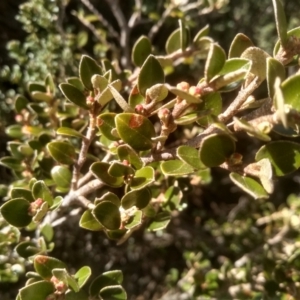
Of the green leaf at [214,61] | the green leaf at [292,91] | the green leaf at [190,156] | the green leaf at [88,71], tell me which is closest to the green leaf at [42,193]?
the green leaf at [88,71]

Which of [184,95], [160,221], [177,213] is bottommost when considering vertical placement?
[177,213]

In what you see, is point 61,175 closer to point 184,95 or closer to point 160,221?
point 160,221

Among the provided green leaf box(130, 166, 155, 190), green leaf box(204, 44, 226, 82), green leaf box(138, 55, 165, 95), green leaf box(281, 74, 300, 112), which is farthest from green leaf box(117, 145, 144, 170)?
green leaf box(281, 74, 300, 112)

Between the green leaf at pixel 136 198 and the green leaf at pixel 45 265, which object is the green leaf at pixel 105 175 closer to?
the green leaf at pixel 136 198

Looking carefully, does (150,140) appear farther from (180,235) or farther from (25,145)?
(180,235)

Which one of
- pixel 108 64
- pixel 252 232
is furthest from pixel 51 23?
pixel 252 232

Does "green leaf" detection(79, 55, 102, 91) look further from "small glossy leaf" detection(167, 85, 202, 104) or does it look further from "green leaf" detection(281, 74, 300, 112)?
"green leaf" detection(281, 74, 300, 112)

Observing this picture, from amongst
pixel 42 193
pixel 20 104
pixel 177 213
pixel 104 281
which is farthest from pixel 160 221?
pixel 177 213
